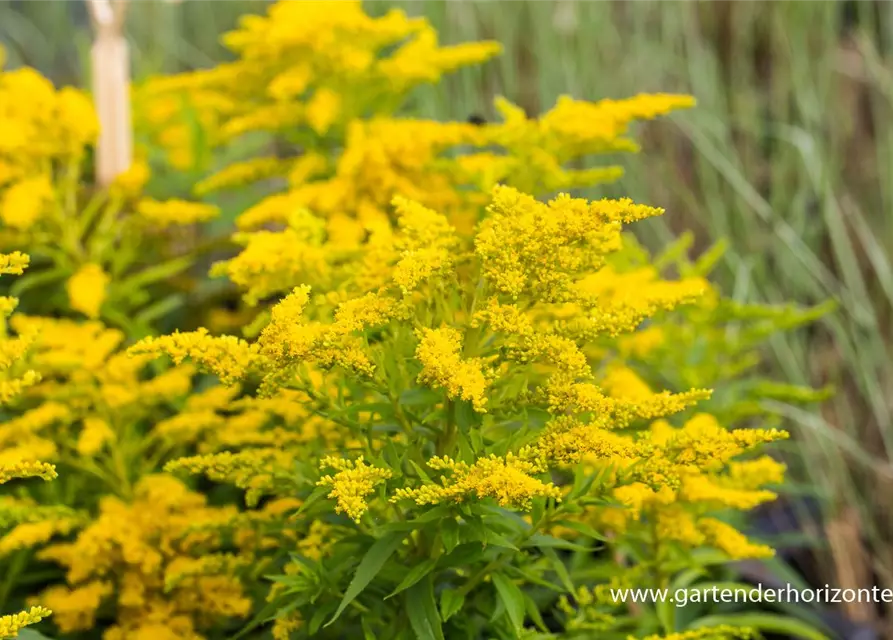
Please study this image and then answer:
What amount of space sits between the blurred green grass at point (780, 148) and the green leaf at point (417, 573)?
981 millimetres

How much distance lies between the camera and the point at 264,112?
59.8 inches

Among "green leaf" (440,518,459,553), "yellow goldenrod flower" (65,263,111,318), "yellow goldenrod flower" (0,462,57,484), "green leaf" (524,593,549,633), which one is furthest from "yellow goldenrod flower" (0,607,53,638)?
"yellow goldenrod flower" (65,263,111,318)

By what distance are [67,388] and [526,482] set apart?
0.78 m

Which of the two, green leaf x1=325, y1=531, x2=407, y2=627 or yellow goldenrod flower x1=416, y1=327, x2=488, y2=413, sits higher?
yellow goldenrod flower x1=416, y1=327, x2=488, y2=413

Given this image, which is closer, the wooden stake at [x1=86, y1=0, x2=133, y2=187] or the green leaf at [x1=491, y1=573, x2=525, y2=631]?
the green leaf at [x1=491, y1=573, x2=525, y2=631]

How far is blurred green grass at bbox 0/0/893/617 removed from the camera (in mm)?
1817

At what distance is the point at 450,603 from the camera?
906 millimetres

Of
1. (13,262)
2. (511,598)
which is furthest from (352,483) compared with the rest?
(13,262)

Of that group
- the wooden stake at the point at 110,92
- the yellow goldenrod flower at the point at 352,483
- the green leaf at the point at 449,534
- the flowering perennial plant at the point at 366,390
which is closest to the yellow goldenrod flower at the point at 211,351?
the flowering perennial plant at the point at 366,390

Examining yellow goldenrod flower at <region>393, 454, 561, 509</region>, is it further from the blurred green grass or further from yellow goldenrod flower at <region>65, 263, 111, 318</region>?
the blurred green grass

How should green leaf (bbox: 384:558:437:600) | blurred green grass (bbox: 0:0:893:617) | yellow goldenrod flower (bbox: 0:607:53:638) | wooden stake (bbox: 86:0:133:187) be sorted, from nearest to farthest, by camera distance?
yellow goldenrod flower (bbox: 0:607:53:638) → green leaf (bbox: 384:558:437:600) → wooden stake (bbox: 86:0:133:187) → blurred green grass (bbox: 0:0:893:617)

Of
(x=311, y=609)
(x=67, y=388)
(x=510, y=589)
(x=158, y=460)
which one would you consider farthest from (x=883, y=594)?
(x=67, y=388)

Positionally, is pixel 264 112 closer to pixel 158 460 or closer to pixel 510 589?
pixel 158 460

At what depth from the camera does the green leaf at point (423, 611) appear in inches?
34.6
